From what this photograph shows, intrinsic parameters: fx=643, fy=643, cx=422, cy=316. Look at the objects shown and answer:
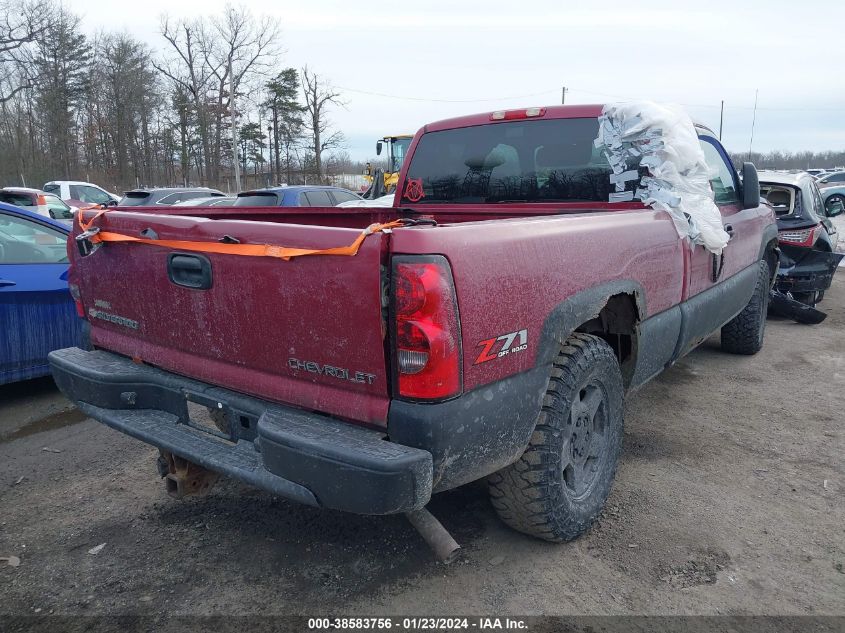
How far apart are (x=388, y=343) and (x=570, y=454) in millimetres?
1195

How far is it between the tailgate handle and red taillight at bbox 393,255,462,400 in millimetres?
886

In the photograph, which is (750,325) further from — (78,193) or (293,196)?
(78,193)

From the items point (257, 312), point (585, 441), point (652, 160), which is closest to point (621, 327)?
point (585, 441)

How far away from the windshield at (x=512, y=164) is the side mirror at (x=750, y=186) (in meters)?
Result: 1.61

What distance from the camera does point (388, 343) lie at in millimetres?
2092

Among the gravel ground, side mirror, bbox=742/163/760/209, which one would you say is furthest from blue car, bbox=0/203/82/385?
side mirror, bbox=742/163/760/209

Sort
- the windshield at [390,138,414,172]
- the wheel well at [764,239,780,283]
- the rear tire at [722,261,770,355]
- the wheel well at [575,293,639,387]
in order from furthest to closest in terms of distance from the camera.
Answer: the windshield at [390,138,414,172], the wheel well at [764,239,780,283], the rear tire at [722,261,770,355], the wheel well at [575,293,639,387]

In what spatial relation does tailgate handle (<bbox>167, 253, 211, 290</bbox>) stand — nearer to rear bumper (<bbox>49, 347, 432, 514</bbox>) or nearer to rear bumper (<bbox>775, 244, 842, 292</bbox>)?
rear bumper (<bbox>49, 347, 432, 514</bbox>)

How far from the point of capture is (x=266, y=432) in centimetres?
219

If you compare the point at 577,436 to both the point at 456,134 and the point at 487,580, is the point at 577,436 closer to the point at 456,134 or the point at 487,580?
the point at 487,580

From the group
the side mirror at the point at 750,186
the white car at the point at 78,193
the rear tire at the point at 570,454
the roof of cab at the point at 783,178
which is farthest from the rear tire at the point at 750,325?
the white car at the point at 78,193

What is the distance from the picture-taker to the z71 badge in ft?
7.11

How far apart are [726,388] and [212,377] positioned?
14.1ft

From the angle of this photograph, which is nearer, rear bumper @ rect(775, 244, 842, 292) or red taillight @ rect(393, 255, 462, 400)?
red taillight @ rect(393, 255, 462, 400)
